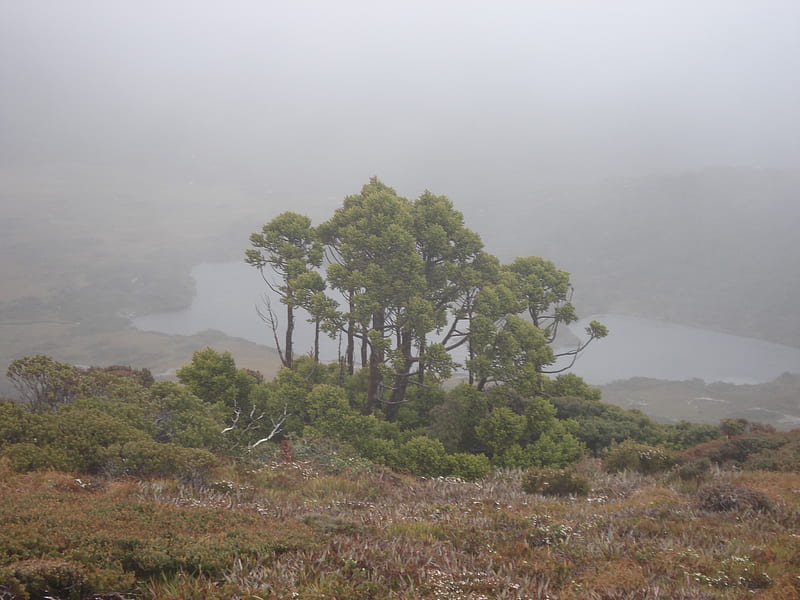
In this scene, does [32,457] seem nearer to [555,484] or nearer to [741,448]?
[555,484]

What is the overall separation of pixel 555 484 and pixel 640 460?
4769 mm

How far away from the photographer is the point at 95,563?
4691mm

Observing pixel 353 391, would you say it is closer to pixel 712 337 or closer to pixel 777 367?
pixel 777 367

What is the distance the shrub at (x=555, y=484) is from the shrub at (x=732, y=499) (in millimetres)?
2589

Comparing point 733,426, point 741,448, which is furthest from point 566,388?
point 741,448

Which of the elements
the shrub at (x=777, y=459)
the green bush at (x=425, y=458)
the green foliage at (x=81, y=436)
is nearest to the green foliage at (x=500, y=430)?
the green bush at (x=425, y=458)

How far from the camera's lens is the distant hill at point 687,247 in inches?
5344

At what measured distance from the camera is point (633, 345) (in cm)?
12444

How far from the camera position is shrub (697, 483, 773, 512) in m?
8.42

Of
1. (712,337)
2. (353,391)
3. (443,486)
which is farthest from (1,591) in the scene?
(712,337)

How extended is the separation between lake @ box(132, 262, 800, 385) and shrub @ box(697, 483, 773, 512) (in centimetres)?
10236

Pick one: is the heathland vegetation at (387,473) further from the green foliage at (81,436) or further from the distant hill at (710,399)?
the distant hill at (710,399)

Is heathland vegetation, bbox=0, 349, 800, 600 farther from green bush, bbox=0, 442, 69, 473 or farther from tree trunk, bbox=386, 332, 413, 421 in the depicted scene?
tree trunk, bbox=386, 332, 413, 421

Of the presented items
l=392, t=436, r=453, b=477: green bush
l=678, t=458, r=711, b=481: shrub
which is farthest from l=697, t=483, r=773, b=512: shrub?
l=392, t=436, r=453, b=477: green bush
